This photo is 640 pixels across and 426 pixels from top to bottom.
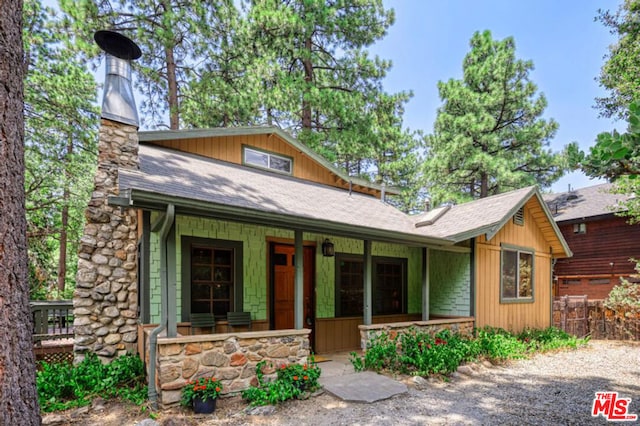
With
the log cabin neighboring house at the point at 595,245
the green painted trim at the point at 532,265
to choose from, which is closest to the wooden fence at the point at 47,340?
the green painted trim at the point at 532,265

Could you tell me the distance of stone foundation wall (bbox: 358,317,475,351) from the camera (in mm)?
5992

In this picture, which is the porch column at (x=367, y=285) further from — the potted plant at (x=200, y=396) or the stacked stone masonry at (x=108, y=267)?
the stacked stone masonry at (x=108, y=267)

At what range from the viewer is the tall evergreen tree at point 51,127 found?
10.5m

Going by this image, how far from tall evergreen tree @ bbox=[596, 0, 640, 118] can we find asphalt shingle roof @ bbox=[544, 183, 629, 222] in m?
3.35

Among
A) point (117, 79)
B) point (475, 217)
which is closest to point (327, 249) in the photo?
point (475, 217)

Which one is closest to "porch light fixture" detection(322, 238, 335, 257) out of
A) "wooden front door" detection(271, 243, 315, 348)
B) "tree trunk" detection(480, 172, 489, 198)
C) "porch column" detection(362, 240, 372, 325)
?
"wooden front door" detection(271, 243, 315, 348)

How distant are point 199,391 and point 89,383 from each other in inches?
82.2

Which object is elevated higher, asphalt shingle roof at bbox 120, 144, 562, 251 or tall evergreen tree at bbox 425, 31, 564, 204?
tall evergreen tree at bbox 425, 31, 564, 204

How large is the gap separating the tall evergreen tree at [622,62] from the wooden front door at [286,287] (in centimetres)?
983

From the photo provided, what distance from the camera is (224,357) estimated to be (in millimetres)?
4402

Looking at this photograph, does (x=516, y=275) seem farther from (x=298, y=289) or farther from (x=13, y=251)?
(x=13, y=251)

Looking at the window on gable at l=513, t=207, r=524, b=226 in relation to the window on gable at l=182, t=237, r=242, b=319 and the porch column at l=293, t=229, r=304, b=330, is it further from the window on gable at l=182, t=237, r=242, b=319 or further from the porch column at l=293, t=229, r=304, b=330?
the window on gable at l=182, t=237, r=242, b=319

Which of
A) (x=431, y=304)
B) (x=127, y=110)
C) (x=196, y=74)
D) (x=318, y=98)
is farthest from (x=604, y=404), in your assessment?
(x=196, y=74)

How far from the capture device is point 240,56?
37.6 feet
